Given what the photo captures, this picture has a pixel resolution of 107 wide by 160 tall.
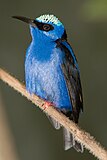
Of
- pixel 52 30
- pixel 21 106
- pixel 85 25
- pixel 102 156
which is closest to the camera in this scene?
pixel 102 156

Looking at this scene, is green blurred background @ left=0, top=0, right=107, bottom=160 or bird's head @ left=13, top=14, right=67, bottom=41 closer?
bird's head @ left=13, top=14, right=67, bottom=41

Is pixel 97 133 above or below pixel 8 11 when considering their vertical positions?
below

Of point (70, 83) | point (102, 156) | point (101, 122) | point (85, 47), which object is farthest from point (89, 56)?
point (102, 156)

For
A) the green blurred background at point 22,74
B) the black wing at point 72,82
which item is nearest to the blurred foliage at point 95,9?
the black wing at point 72,82

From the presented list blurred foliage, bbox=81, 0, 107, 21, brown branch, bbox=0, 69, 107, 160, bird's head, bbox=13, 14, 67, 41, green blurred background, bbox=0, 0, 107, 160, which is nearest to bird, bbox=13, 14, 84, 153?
bird's head, bbox=13, 14, 67, 41

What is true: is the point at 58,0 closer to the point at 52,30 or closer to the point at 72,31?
the point at 72,31

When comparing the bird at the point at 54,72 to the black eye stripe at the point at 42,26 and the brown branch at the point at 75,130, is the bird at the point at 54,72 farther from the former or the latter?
the brown branch at the point at 75,130

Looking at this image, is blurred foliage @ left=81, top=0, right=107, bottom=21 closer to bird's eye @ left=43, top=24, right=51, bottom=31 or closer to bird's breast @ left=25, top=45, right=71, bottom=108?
bird's eye @ left=43, top=24, right=51, bottom=31
